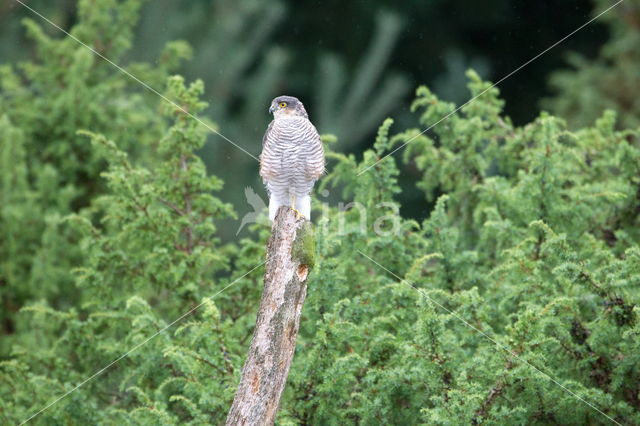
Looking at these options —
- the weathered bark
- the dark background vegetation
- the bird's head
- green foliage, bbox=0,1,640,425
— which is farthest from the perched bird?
the dark background vegetation

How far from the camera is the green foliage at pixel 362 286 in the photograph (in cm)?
464

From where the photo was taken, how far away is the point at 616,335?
471 centimetres

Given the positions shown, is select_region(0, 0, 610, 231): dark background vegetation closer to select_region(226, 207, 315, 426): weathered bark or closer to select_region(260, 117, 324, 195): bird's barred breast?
select_region(260, 117, 324, 195): bird's barred breast

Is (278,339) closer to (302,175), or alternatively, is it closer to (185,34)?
(302,175)

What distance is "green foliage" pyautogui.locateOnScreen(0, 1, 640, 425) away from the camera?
15.2 feet

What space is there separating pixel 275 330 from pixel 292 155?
1.39m

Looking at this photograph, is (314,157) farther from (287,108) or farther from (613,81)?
(613,81)

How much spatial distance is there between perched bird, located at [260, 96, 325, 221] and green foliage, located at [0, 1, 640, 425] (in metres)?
0.26

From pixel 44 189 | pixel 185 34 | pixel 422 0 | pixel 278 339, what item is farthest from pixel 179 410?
pixel 422 0

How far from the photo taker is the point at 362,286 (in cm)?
572


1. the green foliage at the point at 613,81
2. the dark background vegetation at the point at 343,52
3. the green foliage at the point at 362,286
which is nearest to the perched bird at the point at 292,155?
the green foliage at the point at 362,286

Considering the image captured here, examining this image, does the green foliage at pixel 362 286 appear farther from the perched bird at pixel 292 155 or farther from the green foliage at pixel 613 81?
the green foliage at pixel 613 81

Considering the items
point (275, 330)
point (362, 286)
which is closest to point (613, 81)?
point (362, 286)

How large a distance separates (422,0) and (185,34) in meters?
3.98
